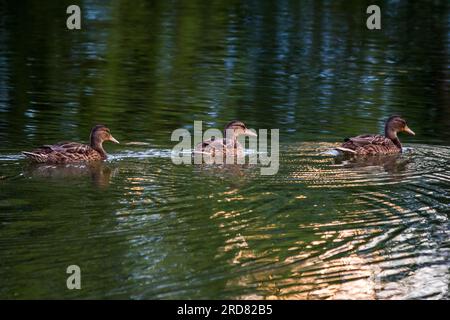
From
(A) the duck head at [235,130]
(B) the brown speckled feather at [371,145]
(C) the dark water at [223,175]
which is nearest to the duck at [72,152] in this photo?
(C) the dark water at [223,175]

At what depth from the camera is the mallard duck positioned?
45.1ft

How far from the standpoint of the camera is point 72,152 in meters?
13.2

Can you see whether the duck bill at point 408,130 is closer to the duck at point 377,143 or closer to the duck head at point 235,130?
the duck at point 377,143

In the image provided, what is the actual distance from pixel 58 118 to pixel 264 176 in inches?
189

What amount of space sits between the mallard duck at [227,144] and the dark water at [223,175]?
507 millimetres

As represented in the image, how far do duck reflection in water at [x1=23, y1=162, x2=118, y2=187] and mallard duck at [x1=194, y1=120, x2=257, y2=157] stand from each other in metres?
1.35

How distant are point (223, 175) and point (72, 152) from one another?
1.98 metres

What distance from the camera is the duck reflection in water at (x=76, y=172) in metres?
12.3

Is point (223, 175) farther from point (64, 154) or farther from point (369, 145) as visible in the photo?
point (369, 145)

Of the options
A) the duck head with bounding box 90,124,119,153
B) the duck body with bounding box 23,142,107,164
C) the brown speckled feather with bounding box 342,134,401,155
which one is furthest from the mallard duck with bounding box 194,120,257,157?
the brown speckled feather with bounding box 342,134,401,155

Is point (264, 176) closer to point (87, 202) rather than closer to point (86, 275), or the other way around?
point (87, 202)

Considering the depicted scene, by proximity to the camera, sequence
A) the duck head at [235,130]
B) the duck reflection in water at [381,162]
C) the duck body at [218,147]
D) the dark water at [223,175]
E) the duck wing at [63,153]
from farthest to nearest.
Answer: the duck head at [235,130] → the duck body at [218,147] → the duck reflection in water at [381,162] → the duck wing at [63,153] → the dark water at [223,175]

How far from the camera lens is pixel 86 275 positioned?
8.74 m

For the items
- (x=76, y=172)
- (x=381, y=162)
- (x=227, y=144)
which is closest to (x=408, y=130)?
(x=381, y=162)
